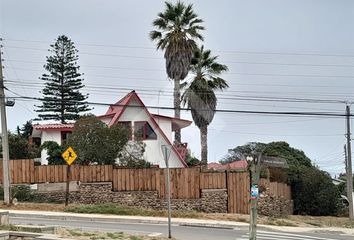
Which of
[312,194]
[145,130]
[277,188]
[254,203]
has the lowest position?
[312,194]

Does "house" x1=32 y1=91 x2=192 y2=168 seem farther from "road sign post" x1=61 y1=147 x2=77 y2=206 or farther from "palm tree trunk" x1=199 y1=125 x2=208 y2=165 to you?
"road sign post" x1=61 y1=147 x2=77 y2=206

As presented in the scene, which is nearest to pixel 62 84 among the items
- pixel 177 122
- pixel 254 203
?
pixel 177 122

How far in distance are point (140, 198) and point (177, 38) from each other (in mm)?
15534

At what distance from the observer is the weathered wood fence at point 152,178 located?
35531 mm

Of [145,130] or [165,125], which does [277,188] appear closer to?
[145,130]

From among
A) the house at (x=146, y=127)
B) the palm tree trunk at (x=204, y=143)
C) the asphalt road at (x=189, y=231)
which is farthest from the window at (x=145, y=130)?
the asphalt road at (x=189, y=231)

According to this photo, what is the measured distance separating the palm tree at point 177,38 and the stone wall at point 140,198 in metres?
12.8

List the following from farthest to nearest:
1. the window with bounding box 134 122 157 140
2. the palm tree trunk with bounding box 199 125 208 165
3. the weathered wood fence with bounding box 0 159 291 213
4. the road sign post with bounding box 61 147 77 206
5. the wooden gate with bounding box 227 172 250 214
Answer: the palm tree trunk with bounding box 199 125 208 165
the window with bounding box 134 122 157 140
the weathered wood fence with bounding box 0 159 291 213
the wooden gate with bounding box 227 172 250 214
the road sign post with bounding box 61 147 77 206

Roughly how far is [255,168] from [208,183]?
19.3m

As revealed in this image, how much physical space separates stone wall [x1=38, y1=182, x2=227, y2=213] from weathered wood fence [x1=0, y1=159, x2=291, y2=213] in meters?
0.26

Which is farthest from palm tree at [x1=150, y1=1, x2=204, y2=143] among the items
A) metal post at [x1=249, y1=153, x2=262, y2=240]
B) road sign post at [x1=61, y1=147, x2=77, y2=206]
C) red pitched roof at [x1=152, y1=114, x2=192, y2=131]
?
metal post at [x1=249, y1=153, x2=262, y2=240]

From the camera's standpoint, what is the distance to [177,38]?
46469mm

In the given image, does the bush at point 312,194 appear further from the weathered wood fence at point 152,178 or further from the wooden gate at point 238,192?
the wooden gate at point 238,192

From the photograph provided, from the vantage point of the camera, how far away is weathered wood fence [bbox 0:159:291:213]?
35.5 metres
